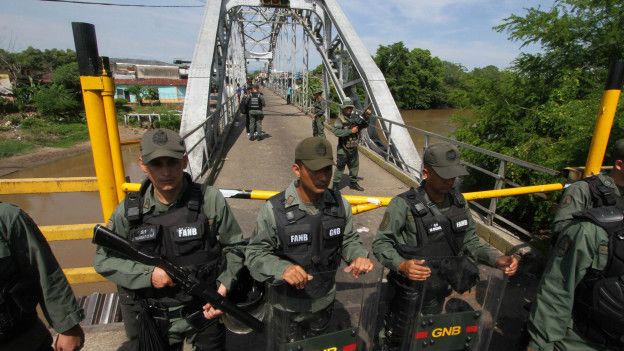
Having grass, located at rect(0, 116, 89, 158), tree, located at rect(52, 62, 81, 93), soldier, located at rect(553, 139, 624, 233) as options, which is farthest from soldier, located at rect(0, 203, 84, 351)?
tree, located at rect(52, 62, 81, 93)

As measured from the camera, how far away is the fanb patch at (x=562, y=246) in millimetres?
1642

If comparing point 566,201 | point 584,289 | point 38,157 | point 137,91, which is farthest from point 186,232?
point 137,91

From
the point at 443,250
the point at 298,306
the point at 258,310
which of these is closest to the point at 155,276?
the point at 258,310

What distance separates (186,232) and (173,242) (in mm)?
87

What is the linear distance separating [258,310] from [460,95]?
10175mm

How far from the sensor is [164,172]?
176cm

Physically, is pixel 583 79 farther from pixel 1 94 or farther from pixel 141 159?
pixel 1 94

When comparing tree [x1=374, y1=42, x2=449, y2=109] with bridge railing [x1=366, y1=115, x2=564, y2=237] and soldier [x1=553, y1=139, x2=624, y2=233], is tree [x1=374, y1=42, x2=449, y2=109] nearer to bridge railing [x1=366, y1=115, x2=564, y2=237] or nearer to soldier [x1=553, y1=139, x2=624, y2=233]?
bridge railing [x1=366, y1=115, x2=564, y2=237]

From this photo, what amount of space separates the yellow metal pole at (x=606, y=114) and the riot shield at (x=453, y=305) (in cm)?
198

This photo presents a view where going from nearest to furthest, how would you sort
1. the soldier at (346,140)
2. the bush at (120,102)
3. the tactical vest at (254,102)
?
the soldier at (346,140) < the tactical vest at (254,102) < the bush at (120,102)

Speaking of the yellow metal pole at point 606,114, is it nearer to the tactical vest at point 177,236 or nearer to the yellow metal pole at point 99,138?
the tactical vest at point 177,236

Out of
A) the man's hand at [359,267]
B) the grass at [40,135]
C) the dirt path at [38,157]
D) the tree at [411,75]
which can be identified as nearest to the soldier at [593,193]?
the man's hand at [359,267]

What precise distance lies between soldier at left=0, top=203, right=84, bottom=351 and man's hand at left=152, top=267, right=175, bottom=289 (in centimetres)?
→ 47

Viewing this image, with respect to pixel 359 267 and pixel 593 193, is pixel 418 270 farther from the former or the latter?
pixel 593 193
